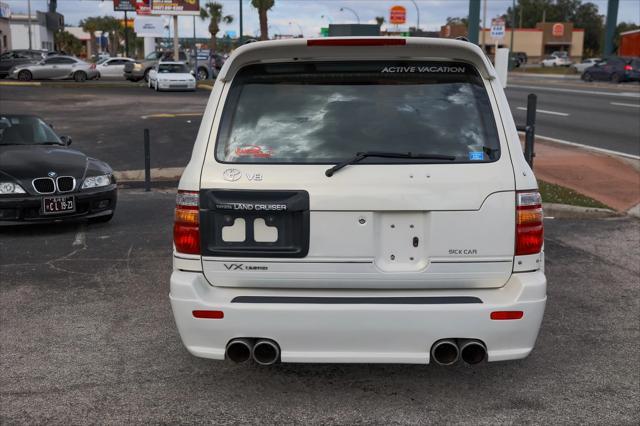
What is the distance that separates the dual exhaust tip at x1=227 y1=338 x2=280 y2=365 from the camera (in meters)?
3.77

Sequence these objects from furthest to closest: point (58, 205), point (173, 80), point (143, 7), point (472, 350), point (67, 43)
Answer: point (67, 43)
point (143, 7)
point (173, 80)
point (58, 205)
point (472, 350)

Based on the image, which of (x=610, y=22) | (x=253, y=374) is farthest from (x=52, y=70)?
(x=253, y=374)

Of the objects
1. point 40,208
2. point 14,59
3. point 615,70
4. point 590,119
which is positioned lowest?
point 590,119

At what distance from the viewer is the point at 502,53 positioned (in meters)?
10.2

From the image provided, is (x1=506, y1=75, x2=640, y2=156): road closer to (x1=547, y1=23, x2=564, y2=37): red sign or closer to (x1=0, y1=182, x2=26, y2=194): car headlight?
(x1=0, y1=182, x2=26, y2=194): car headlight

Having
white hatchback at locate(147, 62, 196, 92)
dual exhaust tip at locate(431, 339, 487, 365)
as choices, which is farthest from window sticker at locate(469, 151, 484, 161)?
white hatchback at locate(147, 62, 196, 92)

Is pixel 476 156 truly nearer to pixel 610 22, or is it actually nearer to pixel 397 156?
pixel 397 156

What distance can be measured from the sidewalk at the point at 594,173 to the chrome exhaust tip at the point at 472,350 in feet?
22.4

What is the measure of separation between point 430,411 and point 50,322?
9.89 feet

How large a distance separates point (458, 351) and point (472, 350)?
10 centimetres

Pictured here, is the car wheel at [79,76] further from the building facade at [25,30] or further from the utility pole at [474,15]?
the building facade at [25,30]

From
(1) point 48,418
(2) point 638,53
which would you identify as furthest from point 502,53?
(2) point 638,53

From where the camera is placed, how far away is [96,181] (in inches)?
338

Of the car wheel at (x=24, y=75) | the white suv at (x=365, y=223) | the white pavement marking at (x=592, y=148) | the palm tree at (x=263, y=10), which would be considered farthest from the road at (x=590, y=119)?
the car wheel at (x=24, y=75)
